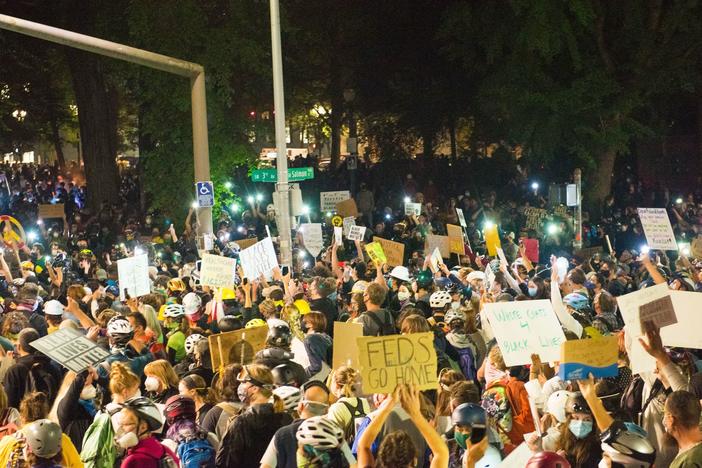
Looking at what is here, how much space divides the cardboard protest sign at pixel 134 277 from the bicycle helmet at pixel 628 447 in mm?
8104

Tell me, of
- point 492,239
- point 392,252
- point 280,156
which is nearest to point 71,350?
point 392,252

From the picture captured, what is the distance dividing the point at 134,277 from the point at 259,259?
1.69m


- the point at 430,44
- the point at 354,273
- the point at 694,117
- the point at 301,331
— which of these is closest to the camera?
the point at 301,331

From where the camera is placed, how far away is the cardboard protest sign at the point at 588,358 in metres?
6.86

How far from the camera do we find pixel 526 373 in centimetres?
834

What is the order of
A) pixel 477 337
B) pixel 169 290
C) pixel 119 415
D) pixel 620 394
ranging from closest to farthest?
pixel 119 415
pixel 620 394
pixel 477 337
pixel 169 290

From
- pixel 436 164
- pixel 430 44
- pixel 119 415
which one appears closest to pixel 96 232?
pixel 430 44

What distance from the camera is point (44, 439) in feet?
18.9

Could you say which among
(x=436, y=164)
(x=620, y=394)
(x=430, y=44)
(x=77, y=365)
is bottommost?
(x=620, y=394)

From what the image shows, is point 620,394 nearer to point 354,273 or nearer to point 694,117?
point 354,273

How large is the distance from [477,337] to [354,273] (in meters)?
5.46

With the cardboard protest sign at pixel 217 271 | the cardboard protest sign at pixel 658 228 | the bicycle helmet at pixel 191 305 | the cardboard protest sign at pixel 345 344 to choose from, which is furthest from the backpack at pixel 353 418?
the cardboard protest sign at pixel 658 228

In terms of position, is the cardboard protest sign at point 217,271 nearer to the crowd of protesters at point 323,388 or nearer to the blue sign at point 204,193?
the crowd of protesters at point 323,388

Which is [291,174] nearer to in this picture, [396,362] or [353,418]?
[353,418]
